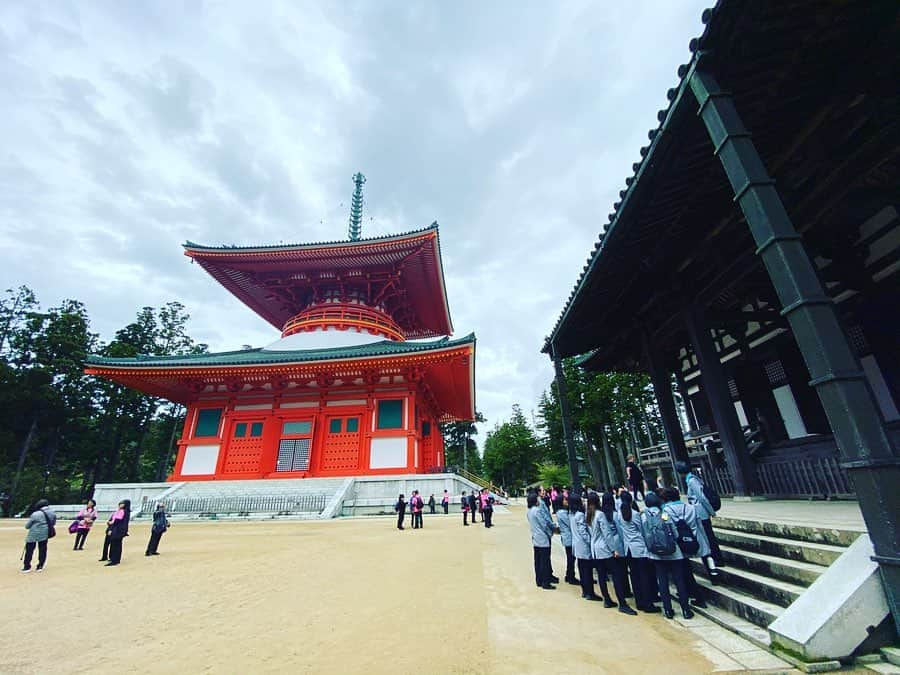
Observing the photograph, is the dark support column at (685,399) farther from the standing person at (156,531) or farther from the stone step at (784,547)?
the standing person at (156,531)

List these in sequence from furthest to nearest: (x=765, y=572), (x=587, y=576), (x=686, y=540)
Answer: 1. (x=587, y=576)
2. (x=686, y=540)
3. (x=765, y=572)

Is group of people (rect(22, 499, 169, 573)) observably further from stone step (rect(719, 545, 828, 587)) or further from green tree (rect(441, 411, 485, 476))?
green tree (rect(441, 411, 485, 476))

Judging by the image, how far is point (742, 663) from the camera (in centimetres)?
269

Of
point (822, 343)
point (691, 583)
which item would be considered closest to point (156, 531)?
point (691, 583)

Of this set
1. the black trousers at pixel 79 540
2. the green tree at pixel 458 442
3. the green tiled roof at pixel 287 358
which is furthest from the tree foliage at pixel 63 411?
the green tree at pixel 458 442

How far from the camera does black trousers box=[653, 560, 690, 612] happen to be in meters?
3.76

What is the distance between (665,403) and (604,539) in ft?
Result: 17.9

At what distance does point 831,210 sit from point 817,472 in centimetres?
428

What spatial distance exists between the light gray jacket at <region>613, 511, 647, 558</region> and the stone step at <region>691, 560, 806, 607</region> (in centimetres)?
85

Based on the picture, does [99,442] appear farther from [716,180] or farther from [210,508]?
[716,180]

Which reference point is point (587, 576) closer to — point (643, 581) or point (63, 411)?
point (643, 581)

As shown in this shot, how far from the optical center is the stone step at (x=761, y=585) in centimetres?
323

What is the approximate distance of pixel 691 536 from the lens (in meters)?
3.88

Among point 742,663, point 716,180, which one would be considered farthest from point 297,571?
point 716,180
